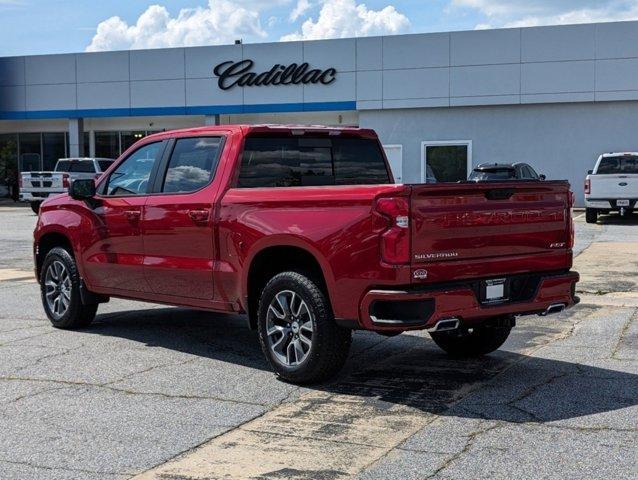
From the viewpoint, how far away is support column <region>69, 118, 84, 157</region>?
40.1m

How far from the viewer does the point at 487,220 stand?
6.21 m

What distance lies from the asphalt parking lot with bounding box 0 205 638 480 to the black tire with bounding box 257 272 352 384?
16 centimetres

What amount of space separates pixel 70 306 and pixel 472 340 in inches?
157

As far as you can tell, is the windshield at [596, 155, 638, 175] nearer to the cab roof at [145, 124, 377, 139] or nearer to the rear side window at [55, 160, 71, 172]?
the rear side window at [55, 160, 71, 172]

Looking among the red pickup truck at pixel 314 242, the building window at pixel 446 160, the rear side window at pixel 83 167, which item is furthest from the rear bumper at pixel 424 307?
the building window at pixel 446 160

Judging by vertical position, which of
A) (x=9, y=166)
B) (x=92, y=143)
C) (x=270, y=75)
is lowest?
(x=9, y=166)

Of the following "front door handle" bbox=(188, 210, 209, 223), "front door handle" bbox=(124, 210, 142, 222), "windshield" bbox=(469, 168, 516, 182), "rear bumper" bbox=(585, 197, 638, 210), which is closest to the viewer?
"front door handle" bbox=(188, 210, 209, 223)

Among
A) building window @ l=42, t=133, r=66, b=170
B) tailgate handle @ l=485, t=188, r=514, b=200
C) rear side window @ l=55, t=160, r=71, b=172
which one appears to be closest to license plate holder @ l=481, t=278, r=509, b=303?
tailgate handle @ l=485, t=188, r=514, b=200

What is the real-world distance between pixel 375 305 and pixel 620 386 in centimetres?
196

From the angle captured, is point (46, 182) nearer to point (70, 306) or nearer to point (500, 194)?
point (70, 306)

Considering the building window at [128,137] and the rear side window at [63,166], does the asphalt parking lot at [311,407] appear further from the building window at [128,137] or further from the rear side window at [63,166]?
the building window at [128,137]

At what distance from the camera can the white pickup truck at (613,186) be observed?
23.4m

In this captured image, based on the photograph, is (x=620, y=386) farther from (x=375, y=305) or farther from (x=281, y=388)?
(x=281, y=388)

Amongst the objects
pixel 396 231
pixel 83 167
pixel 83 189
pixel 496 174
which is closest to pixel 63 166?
pixel 83 167
